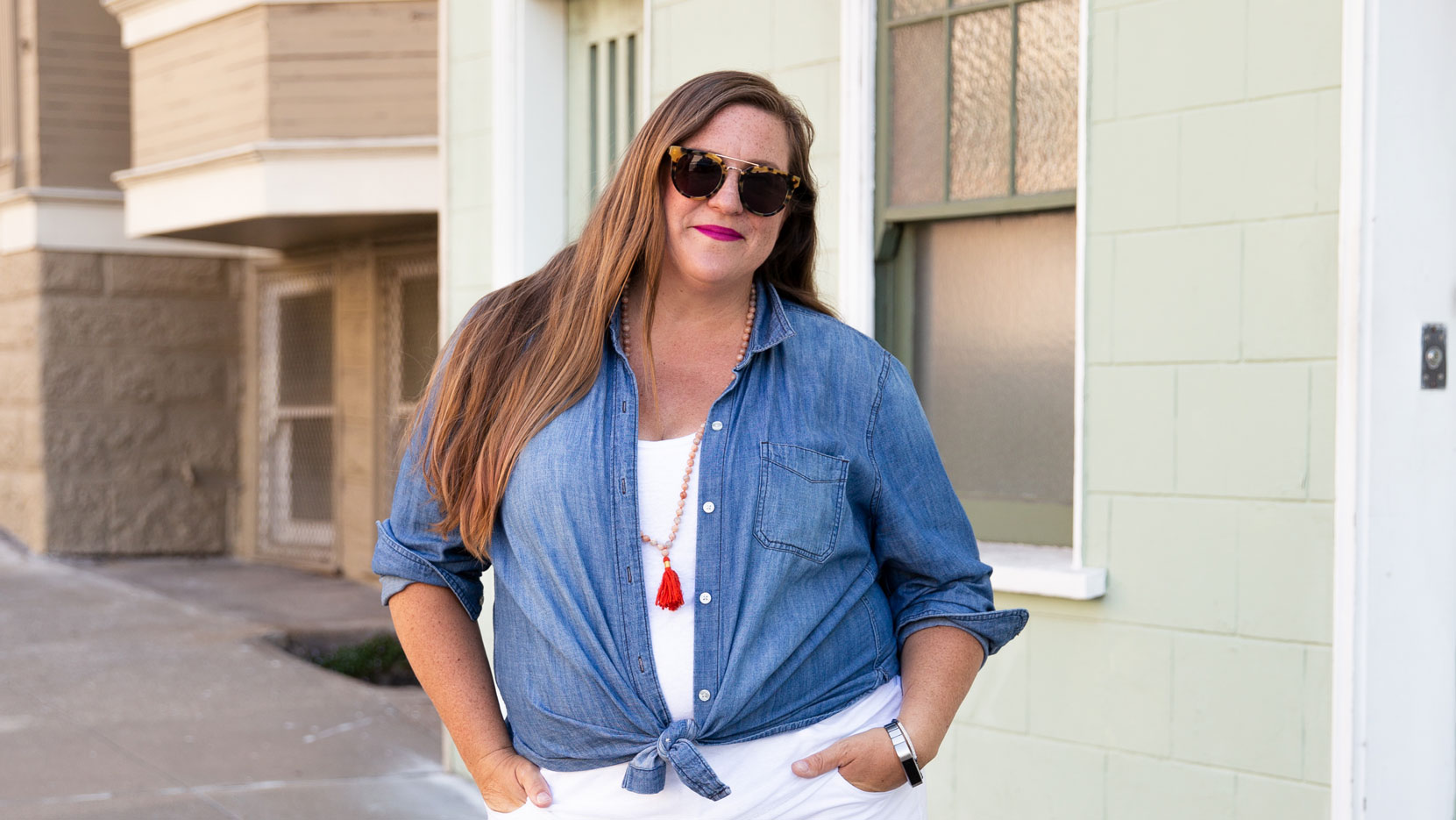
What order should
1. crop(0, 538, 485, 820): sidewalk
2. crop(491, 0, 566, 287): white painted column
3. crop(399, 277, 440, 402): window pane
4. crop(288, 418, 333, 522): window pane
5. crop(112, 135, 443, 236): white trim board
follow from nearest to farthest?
crop(0, 538, 485, 820): sidewalk, crop(491, 0, 566, 287): white painted column, crop(112, 135, 443, 236): white trim board, crop(399, 277, 440, 402): window pane, crop(288, 418, 333, 522): window pane

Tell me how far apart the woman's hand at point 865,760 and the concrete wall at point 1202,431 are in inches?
71.8

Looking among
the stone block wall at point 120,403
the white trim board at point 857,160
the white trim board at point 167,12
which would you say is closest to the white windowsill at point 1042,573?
the white trim board at point 857,160

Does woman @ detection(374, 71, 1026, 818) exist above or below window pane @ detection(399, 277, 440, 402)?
below

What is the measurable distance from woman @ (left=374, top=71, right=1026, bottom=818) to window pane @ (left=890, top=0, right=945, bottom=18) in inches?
92.5

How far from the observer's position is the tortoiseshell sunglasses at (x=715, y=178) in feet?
6.72

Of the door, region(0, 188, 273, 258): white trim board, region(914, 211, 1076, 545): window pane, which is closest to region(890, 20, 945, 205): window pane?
region(914, 211, 1076, 545): window pane

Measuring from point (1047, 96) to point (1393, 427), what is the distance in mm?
1373

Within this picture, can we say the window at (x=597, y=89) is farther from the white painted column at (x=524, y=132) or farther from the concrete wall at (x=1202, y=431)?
the concrete wall at (x=1202, y=431)

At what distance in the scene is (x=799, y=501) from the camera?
78.2 inches

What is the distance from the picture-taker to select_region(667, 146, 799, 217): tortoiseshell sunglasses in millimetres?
2049

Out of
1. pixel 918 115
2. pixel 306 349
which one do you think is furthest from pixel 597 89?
pixel 306 349

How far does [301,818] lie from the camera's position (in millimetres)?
5023

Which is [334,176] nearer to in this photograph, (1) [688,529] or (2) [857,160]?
(2) [857,160]

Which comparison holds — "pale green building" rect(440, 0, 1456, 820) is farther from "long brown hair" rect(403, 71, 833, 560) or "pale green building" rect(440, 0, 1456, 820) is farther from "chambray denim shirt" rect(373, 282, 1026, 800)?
"long brown hair" rect(403, 71, 833, 560)
